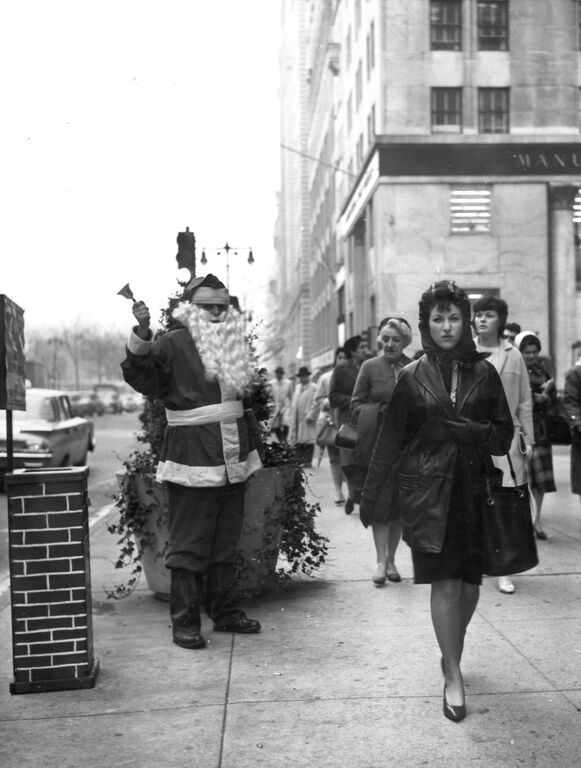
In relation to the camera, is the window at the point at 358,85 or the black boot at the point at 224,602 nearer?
the black boot at the point at 224,602

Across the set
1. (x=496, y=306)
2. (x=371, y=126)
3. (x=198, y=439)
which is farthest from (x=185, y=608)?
(x=371, y=126)

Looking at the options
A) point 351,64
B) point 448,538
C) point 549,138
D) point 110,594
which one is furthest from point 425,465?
point 351,64

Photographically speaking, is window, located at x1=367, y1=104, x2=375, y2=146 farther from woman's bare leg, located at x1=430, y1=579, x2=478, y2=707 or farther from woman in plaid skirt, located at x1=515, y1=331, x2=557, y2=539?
woman's bare leg, located at x1=430, y1=579, x2=478, y2=707

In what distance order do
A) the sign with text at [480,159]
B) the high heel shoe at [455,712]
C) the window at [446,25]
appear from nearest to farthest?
1. the high heel shoe at [455,712]
2. the sign with text at [480,159]
3. the window at [446,25]

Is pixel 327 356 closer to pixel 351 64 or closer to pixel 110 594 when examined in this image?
pixel 351 64

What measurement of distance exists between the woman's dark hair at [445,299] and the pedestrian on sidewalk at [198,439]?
54.9 inches

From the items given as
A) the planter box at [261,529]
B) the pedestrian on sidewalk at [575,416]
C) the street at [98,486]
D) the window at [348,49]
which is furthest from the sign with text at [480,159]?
the planter box at [261,529]

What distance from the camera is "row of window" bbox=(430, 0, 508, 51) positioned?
1186 inches

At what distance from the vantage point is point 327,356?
55.2 metres

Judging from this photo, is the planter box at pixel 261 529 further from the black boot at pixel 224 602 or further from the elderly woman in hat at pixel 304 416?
the elderly woman in hat at pixel 304 416

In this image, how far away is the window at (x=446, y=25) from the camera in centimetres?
3008

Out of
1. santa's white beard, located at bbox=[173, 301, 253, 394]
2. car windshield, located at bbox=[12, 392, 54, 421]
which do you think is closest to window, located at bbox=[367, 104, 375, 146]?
car windshield, located at bbox=[12, 392, 54, 421]

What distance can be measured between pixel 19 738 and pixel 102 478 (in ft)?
45.6

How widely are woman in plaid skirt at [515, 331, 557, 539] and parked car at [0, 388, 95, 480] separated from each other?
791 centimetres
